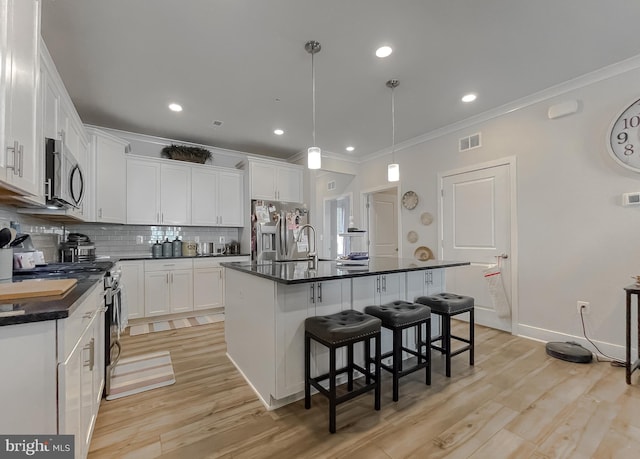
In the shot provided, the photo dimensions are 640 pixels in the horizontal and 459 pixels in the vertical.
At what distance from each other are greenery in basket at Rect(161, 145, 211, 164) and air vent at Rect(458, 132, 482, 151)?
12.9 ft

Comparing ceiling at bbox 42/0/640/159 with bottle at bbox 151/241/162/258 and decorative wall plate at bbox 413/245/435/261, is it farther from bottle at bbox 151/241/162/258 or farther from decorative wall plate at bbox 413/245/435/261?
decorative wall plate at bbox 413/245/435/261

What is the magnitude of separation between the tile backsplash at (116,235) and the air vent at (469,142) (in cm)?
391

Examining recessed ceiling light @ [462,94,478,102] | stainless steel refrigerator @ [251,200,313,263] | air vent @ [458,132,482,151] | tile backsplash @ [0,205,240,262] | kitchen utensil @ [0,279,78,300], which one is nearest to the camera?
kitchen utensil @ [0,279,78,300]

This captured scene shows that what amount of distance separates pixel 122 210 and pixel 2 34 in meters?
3.02

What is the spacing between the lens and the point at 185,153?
4.47 m

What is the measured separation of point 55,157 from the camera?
1979 millimetres

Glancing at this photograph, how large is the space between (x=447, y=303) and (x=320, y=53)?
247 centimetres

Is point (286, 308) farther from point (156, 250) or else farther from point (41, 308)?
point (156, 250)

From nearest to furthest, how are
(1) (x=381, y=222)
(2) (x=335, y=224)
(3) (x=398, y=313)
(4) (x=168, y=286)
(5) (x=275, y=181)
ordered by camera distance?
(3) (x=398, y=313) < (4) (x=168, y=286) < (5) (x=275, y=181) < (1) (x=381, y=222) < (2) (x=335, y=224)

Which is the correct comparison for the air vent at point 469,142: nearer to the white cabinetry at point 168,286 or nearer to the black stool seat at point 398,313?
the black stool seat at point 398,313

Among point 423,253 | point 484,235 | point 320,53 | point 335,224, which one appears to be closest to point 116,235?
point 320,53

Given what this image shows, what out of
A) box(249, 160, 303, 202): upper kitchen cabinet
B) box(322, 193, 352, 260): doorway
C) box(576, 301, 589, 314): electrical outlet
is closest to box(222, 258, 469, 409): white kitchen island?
box(576, 301, 589, 314): electrical outlet

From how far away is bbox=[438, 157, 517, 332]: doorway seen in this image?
349 centimetres

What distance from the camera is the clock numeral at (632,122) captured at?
2590 millimetres
